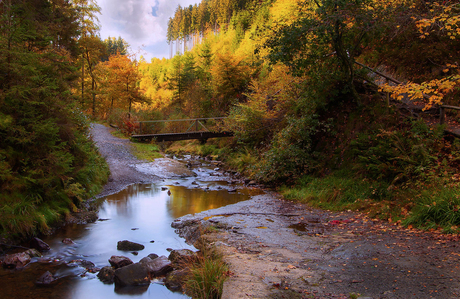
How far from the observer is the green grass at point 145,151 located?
16.1m

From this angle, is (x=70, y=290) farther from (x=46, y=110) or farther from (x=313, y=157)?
(x=313, y=157)

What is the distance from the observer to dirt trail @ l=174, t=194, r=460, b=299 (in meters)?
3.55

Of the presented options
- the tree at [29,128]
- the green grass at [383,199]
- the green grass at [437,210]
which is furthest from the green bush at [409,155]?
the tree at [29,128]

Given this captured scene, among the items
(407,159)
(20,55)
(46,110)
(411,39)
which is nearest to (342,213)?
(407,159)

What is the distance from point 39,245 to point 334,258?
18.6ft

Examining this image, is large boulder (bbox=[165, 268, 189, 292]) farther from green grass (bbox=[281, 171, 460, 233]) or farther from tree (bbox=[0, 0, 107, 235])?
green grass (bbox=[281, 171, 460, 233])

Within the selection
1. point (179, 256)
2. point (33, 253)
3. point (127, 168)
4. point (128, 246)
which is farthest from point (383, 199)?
point (127, 168)

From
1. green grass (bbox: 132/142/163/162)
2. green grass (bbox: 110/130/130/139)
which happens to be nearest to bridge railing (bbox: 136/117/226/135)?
green grass (bbox: 110/130/130/139)

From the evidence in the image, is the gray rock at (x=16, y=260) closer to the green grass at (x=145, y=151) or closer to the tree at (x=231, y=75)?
the green grass at (x=145, y=151)

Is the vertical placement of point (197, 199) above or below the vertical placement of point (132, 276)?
above

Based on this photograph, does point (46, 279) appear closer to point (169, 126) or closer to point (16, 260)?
point (16, 260)

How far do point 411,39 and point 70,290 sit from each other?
11.9 meters

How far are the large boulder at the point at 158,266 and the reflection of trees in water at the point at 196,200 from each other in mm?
3215

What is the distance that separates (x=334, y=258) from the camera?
15.3 ft
